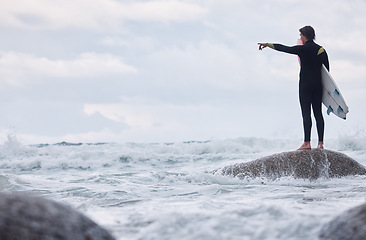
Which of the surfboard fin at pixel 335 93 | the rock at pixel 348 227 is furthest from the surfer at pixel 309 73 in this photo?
the rock at pixel 348 227

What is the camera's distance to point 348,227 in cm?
242

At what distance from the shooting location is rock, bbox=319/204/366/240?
2337 millimetres

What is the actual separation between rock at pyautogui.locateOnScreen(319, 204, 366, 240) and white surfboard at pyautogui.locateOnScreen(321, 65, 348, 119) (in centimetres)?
499

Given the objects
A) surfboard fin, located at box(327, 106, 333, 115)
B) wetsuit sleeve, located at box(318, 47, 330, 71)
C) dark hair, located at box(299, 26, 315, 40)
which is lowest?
surfboard fin, located at box(327, 106, 333, 115)

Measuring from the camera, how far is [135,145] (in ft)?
69.6

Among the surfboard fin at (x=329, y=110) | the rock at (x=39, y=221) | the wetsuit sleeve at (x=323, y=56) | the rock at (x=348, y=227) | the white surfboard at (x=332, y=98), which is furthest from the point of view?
the surfboard fin at (x=329, y=110)

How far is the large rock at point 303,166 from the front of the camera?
6664 millimetres

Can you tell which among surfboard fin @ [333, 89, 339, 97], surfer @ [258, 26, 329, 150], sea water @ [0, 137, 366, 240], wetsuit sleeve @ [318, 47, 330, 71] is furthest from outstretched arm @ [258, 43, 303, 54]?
sea water @ [0, 137, 366, 240]

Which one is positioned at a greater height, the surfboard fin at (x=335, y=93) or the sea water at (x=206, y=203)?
the surfboard fin at (x=335, y=93)

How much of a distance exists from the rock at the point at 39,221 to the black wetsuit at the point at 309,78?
5.35 meters

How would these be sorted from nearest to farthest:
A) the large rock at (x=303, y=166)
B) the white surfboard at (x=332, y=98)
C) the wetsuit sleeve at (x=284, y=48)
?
the large rock at (x=303, y=166)
the wetsuit sleeve at (x=284, y=48)
the white surfboard at (x=332, y=98)

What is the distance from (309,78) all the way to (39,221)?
5817 millimetres

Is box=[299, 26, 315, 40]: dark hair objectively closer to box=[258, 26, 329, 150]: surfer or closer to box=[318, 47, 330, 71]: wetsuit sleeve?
box=[258, 26, 329, 150]: surfer

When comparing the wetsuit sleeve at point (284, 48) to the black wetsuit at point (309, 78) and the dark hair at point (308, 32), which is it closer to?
the black wetsuit at point (309, 78)
